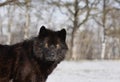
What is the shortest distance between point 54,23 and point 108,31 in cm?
1641

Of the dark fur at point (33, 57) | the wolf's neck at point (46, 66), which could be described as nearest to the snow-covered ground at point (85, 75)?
the wolf's neck at point (46, 66)

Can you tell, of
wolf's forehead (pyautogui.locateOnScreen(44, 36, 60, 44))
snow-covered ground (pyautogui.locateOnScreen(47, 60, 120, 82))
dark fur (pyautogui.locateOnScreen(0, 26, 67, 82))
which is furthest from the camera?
snow-covered ground (pyautogui.locateOnScreen(47, 60, 120, 82))

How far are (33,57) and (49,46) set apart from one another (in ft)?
1.35

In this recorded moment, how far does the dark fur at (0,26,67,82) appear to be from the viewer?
6.97 m

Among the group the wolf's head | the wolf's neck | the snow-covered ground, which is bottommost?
the snow-covered ground

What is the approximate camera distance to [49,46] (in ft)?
23.1

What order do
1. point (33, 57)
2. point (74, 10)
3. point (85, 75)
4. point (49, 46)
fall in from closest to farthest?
1. point (49, 46)
2. point (33, 57)
3. point (85, 75)
4. point (74, 10)

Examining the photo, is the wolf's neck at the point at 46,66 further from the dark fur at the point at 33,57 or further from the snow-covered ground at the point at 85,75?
the snow-covered ground at the point at 85,75

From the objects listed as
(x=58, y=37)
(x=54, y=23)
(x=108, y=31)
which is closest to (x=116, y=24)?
(x=108, y=31)

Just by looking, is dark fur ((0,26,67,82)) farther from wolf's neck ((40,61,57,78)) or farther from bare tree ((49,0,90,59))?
bare tree ((49,0,90,59))

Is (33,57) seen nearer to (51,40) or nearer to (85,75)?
(51,40)

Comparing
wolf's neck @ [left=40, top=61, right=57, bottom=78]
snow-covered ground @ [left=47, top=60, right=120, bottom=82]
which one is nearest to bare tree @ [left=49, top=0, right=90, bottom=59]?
snow-covered ground @ [left=47, top=60, right=120, bottom=82]

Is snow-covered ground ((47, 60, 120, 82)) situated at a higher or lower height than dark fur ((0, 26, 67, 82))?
lower

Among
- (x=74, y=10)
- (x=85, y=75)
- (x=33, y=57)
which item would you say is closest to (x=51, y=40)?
(x=33, y=57)
